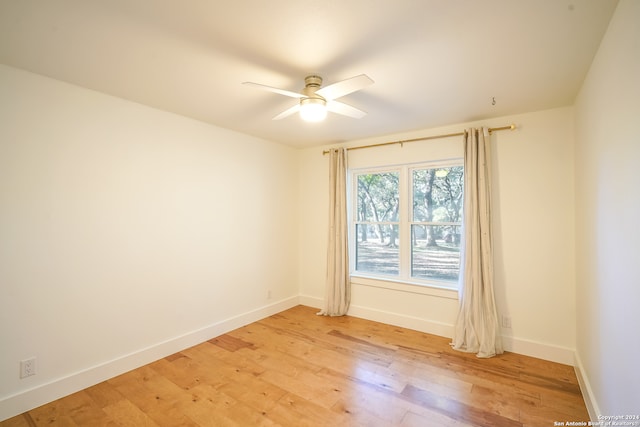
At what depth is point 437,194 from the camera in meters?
3.62

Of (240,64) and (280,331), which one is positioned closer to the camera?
(240,64)

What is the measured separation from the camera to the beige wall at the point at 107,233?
2115 millimetres

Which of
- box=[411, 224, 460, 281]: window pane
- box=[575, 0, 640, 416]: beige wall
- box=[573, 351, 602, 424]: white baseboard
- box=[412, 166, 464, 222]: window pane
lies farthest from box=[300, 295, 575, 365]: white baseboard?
box=[412, 166, 464, 222]: window pane

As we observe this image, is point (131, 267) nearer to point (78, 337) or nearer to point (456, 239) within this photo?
point (78, 337)

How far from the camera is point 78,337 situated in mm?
2375

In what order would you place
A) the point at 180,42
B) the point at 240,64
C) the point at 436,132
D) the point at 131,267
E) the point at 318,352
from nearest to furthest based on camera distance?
1. the point at 180,42
2. the point at 240,64
3. the point at 131,267
4. the point at 318,352
5. the point at 436,132

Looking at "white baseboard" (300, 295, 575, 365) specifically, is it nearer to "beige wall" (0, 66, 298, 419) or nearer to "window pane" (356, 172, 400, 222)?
"window pane" (356, 172, 400, 222)

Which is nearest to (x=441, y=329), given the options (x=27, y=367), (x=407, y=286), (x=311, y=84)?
(x=407, y=286)

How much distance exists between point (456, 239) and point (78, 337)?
12.8ft

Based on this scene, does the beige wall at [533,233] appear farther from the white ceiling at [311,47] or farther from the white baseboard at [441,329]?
the white ceiling at [311,47]

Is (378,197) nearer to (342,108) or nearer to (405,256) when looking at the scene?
(405,256)

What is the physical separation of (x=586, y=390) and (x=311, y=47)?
319 centimetres

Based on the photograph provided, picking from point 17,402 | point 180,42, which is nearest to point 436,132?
point 180,42

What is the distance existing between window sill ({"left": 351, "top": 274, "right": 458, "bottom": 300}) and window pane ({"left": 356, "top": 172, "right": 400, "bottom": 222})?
2.74 feet
